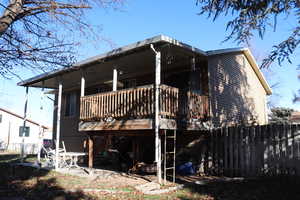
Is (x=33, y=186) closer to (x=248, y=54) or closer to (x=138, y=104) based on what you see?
(x=138, y=104)

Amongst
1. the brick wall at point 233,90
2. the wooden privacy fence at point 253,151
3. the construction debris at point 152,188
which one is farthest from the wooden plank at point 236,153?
the construction debris at point 152,188

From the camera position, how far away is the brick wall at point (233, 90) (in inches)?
431

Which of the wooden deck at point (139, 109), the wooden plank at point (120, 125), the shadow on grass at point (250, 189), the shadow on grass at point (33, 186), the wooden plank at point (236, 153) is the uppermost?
the wooden deck at point (139, 109)

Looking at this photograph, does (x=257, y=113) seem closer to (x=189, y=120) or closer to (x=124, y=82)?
(x=189, y=120)

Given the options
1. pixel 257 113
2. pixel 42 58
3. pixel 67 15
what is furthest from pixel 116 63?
pixel 257 113

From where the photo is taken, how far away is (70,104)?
17.6 meters

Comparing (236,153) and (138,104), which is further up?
(138,104)

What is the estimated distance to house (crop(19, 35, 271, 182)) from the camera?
28.0 ft

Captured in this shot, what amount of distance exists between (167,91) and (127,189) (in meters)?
3.31

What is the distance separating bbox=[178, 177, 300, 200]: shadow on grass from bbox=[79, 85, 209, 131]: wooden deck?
2.16 m

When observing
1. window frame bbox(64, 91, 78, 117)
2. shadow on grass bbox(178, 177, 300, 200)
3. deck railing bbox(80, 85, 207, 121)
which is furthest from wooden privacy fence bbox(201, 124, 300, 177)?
window frame bbox(64, 91, 78, 117)

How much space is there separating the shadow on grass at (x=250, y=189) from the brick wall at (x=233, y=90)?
328cm

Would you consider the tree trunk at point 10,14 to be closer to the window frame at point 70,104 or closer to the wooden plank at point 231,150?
the wooden plank at point 231,150

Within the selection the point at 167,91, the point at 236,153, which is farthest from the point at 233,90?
the point at 167,91
